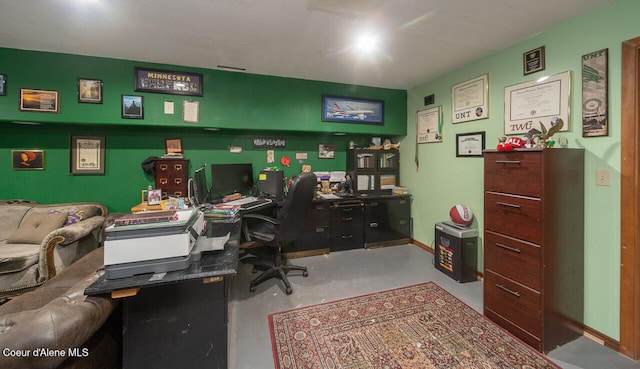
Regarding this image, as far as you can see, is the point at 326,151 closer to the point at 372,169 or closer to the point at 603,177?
the point at 372,169

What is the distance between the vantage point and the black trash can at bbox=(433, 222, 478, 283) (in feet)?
8.37

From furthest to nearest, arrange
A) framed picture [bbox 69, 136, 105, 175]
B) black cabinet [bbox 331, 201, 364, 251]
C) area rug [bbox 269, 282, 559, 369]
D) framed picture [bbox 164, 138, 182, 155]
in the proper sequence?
black cabinet [bbox 331, 201, 364, 251]
framed picture [bbox 164, 138, 182, 155]
framed picture [bbox 69, 136, 105, 175]
area rug [bbox 269, 282, 559, 369]

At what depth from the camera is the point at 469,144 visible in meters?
2.79

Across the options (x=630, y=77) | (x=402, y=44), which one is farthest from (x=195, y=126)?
(x=630, y=77)

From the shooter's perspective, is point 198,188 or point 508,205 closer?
point 508,205

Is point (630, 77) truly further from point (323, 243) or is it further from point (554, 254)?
point (323, 243)

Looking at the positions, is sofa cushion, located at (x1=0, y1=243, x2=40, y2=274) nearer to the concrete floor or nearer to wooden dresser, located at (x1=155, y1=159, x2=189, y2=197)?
wooden dresser, located at (x1=155, y1=159, x2=189, y2=197)

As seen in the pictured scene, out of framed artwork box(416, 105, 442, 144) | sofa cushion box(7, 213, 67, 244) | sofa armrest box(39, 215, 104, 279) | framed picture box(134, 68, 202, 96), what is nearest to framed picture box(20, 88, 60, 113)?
framed picture box(134, 68, 202, 96)

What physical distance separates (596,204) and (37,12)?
178 inches

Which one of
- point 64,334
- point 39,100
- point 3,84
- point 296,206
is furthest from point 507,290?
point 3,84

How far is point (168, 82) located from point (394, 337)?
348 cm

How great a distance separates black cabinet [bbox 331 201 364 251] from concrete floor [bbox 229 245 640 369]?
0.13 metres

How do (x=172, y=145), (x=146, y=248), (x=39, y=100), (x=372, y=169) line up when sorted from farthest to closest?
(x=372, y=169) < (x=172, y=145) < (x=39, y=100) < (x=146, y=248)

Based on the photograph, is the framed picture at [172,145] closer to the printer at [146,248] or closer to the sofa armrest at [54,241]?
the sofa armrest at [54,241]
